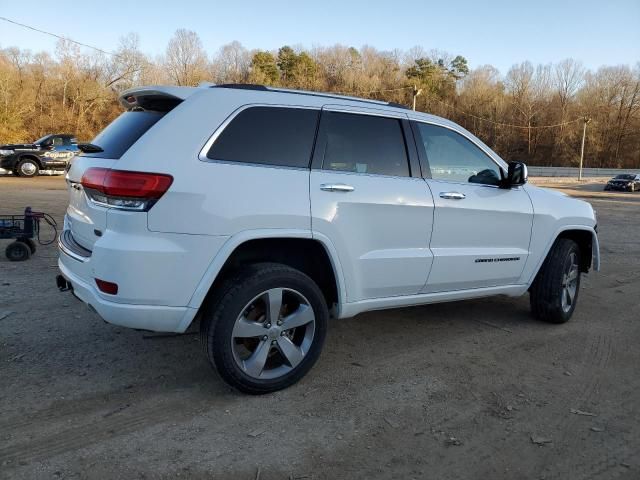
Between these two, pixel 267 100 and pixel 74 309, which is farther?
pixel 74 309

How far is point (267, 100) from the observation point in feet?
11.2

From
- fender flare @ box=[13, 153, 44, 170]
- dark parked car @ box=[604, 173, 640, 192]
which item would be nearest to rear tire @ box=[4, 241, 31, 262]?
fender flare @ box=[13, 153, 44, 170]

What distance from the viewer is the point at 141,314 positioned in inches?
118

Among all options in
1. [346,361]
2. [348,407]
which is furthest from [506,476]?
[346,361]

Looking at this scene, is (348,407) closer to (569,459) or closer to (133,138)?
(569,459)

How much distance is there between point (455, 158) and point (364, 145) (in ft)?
3.11

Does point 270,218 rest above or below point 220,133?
below

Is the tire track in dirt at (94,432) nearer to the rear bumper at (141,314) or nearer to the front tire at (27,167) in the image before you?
the rear bumper at (141,314)

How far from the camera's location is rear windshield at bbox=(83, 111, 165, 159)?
318cm

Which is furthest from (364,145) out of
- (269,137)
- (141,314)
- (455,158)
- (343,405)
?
(141,314)

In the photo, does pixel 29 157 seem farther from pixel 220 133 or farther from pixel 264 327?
pixel 264 327

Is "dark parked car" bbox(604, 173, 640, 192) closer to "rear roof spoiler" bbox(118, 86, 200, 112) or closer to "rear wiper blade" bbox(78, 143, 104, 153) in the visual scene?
"rear roof spoiler" bbox(118, 86, 200, 112)

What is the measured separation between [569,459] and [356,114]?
2552 millimetres

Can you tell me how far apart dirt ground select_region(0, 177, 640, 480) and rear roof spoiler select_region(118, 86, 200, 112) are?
181cm
